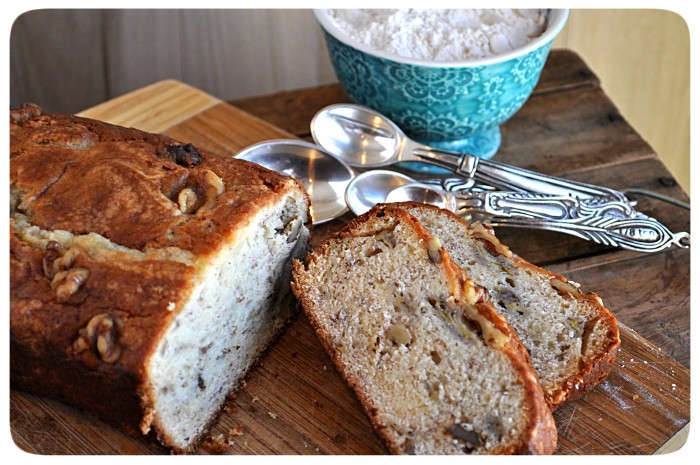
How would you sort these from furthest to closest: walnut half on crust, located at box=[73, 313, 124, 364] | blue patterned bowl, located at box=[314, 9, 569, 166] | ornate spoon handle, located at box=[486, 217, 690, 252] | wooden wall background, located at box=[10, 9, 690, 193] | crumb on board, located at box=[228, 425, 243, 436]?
wooden wall background, located at box=[10, 9, 690, 193]
blue patterned bowl, located at box=[314, 9, 569, 166]
ornate spoon handle, located at box=[486, 217, 690, 252]
crumb on board, located at box=[228, 425, 243, 436]
walnut half on crust, located at box=[73, 313, 124, 364]

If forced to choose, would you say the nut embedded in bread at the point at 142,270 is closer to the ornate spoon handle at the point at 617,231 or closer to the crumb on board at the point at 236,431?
the crumb on board at the point at 236,431

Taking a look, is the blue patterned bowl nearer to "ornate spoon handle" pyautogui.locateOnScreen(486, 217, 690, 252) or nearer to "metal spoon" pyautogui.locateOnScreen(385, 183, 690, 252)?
"metal spoon" pyautogui.locateOnScreen(385, 183, 690, 252)

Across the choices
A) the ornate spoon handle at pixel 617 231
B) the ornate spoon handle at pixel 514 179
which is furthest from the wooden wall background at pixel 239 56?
the ornate spoon handle at pixel 617 231

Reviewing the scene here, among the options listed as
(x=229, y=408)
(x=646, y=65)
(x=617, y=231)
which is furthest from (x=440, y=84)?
(x=646, y=65)

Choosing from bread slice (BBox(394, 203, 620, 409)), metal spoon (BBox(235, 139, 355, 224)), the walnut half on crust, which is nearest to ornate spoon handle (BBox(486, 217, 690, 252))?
bread slice (BBox(394, 203, 620, 409))

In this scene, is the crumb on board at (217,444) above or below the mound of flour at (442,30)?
below

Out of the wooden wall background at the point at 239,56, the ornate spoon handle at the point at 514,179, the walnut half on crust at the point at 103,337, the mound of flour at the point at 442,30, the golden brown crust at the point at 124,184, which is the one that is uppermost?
the mound of flour at the point at 442,30
